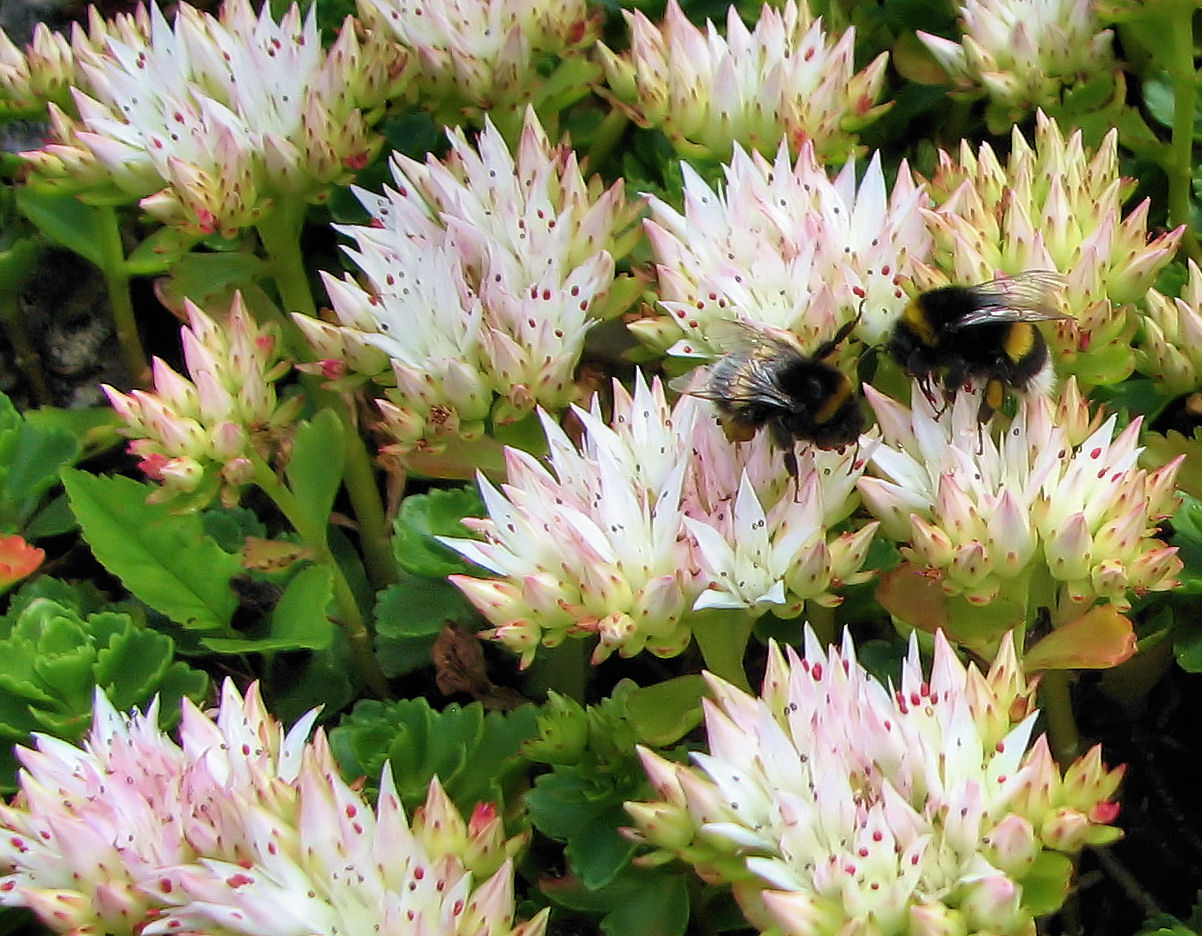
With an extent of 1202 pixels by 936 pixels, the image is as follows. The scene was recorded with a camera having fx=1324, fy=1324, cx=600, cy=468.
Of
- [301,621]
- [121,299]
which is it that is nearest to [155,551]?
[301,621]

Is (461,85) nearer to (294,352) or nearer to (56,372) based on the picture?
(294,352)

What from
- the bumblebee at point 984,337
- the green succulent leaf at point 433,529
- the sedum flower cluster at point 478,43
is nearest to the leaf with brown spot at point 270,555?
the green succulent leaf at point 433,529

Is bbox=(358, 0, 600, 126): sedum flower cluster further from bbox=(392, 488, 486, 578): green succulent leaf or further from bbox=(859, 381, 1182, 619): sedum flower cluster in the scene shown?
bbox=(859, 381, 1182, 619): sedum flower cluster

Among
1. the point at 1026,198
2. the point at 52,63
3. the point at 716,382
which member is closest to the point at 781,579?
the point at 716,382

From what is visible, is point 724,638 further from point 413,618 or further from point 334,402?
point 334,402

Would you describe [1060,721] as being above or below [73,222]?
below

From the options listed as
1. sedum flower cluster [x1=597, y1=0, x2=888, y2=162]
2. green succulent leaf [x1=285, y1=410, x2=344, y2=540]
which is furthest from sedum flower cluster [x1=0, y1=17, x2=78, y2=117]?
sedum flower cluster [x1=597, y1=0, x2=888, y2=162]
